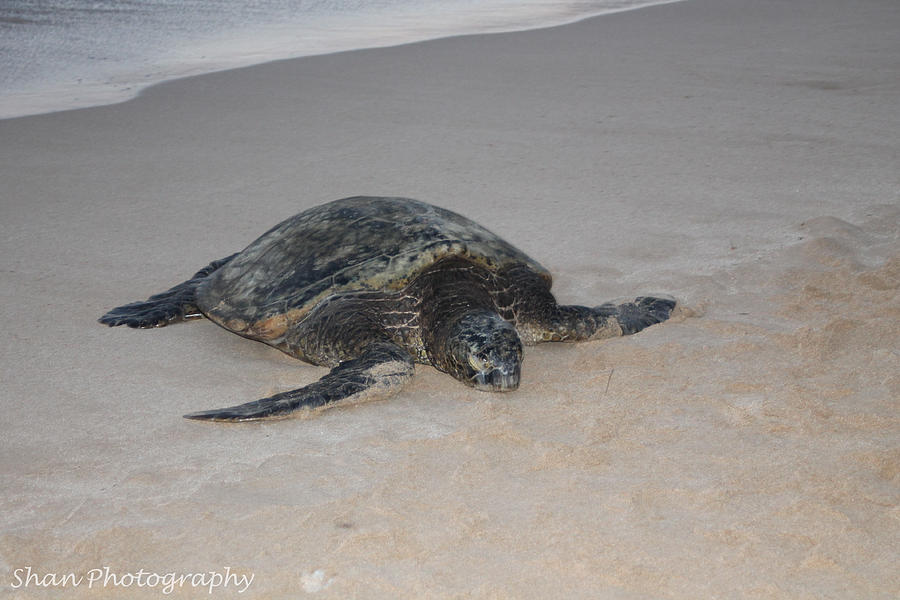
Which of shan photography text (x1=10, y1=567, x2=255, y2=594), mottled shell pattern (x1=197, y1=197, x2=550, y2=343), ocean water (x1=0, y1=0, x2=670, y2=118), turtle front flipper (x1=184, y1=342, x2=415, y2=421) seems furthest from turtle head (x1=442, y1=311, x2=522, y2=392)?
ocean water (x1=0, y1=0, x2=670, y2=118)

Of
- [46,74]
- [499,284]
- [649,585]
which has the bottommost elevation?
[649,585]

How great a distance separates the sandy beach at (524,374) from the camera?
238 cm

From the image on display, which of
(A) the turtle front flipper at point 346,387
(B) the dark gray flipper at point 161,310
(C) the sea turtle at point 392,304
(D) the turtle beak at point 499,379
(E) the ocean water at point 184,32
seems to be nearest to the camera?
(A) the turtle front flipper at point 346,387

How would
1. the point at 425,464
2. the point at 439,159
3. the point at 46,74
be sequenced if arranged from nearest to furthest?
1. the point at 425,464
2. the point at 439,159
3. the point at 46,74

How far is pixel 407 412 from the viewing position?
3.25 m

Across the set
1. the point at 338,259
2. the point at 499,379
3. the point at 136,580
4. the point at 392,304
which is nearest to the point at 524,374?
the point at 499,379

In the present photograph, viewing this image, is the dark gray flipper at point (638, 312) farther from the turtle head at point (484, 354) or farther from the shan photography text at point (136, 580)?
the shan photography text at point (136, 580)

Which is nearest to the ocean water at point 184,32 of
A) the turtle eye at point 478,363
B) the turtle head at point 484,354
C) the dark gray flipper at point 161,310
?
the dark gray flipper at point 161,310

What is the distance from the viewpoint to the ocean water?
29.5 feet

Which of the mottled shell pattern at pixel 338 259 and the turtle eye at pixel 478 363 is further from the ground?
the mottled shell pattern at pixel 338 259

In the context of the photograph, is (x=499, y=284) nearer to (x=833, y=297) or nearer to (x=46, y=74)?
(x=833, y=297)

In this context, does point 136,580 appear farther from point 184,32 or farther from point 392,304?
point 184,32

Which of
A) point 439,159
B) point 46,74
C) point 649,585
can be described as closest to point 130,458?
point 649,585

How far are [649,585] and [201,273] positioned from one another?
3031 millimetres
